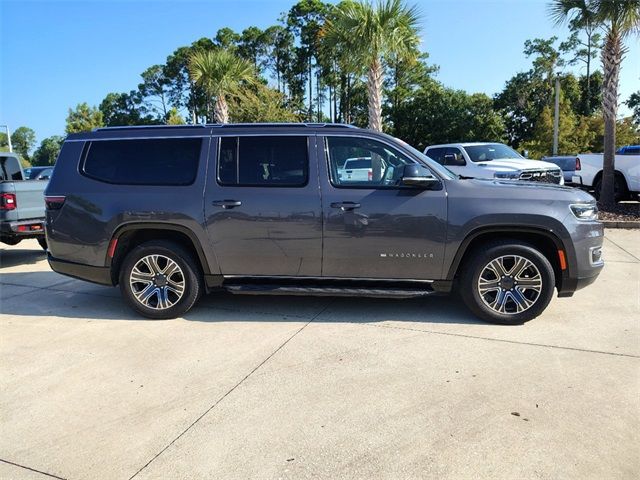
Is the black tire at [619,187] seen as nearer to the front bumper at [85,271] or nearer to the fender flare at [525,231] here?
the fender flare at [525,231]

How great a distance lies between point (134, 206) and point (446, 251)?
10.2 feet

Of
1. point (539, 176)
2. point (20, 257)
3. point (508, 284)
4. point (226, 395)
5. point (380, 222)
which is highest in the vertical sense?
point (539, 176)

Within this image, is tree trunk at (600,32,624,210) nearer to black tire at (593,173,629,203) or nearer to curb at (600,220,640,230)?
black tire at (593,173,629,203)

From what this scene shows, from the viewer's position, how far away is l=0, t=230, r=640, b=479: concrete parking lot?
2652 millimetres

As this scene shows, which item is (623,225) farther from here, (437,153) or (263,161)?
(263,161)

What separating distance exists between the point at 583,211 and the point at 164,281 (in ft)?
13.7

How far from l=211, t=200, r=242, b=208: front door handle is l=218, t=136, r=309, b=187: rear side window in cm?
19

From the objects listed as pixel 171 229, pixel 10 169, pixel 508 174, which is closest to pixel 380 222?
pixel 171 229

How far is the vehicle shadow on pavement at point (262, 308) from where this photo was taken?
A: 16.2 ft

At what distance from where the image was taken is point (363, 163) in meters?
4.69

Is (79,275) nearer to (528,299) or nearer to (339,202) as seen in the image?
(339,202)

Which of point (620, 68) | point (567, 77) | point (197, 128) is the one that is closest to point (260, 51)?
point (567, 77)

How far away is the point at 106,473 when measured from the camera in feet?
8.47

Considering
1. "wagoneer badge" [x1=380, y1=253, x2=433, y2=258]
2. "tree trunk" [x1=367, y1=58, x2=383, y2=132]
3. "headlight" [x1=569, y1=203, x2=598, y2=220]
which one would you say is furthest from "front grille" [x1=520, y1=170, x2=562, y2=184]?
"wagoneer badge" [x1=380, y1=253, x2=433, y2=258]
